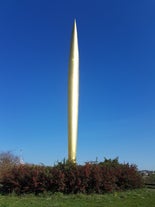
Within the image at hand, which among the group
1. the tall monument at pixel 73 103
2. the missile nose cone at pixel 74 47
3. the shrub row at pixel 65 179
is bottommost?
the shrub row at pixel 65 179

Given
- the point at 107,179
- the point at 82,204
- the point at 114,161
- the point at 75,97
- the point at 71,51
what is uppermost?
the point at 71,51

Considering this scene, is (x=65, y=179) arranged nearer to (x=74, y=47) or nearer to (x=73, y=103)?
(x=73, y=103)

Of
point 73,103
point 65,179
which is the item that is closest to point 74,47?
point 73,103

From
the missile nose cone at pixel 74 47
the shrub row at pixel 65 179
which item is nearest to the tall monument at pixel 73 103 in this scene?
the missile nose cone at pixel 74 47

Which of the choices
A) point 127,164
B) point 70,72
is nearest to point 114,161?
point 127,164

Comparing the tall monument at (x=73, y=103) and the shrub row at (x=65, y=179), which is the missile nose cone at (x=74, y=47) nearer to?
the tall monument at (x=73, y=103)

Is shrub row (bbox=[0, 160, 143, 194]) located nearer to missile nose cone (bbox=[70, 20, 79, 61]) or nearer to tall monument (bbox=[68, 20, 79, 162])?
tall monument (bbox=[68, 20, 79, 162])

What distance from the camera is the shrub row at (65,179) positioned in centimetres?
2072

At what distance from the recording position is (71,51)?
29125 mm

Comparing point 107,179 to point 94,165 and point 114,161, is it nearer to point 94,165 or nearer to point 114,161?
point 94,165

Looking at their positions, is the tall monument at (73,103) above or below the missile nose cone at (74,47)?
below

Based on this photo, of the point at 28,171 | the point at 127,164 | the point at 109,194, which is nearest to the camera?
the point at 109,194

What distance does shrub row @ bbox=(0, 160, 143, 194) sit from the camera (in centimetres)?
2072

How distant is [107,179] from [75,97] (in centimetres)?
850
